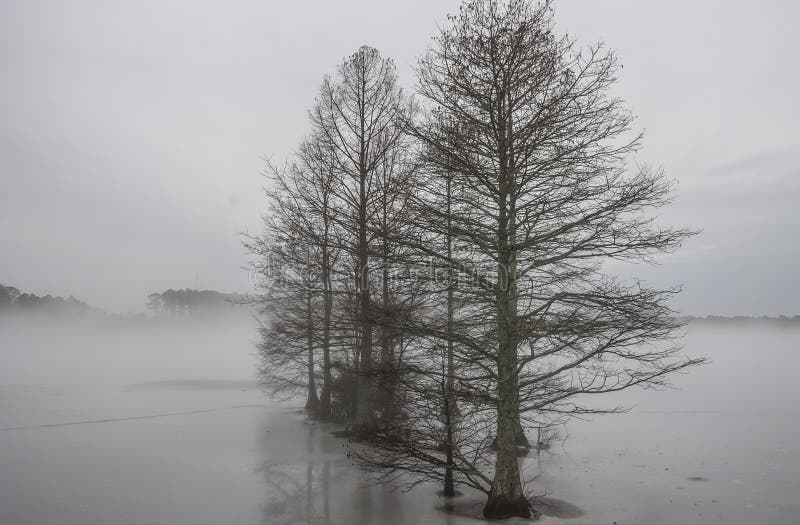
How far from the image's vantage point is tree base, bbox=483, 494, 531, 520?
11.6 metres

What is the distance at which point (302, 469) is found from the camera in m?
17.1

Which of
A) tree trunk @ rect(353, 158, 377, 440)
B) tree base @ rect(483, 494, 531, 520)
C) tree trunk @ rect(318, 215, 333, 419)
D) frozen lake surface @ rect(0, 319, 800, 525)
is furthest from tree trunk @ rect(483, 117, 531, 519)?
tree trunk @ rect(318, 215, 333, 419)

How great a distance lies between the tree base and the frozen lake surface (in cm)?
53

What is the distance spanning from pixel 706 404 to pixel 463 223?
34.9m

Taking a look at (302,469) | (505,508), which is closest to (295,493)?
(302,469)

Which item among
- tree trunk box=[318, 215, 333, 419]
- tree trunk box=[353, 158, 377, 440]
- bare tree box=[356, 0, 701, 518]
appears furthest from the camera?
tree trunk box=[318, 215, 333, 419]

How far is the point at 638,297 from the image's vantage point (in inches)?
439

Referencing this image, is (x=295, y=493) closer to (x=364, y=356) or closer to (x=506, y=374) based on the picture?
(x=364, y=356)

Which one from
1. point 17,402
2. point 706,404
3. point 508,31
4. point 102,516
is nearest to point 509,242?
point 508,31

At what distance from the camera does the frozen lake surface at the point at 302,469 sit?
1291 centimetres

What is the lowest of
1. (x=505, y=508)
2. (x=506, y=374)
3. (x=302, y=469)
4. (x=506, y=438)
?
(x=302, y=469)

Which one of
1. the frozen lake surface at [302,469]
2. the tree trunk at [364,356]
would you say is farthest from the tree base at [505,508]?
the tree trunk at [364,356]

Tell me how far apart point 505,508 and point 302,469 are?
7.54 meters

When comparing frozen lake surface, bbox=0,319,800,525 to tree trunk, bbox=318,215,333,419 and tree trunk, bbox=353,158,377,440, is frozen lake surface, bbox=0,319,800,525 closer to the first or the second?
tree trunk, bbox=353,158,377,440
